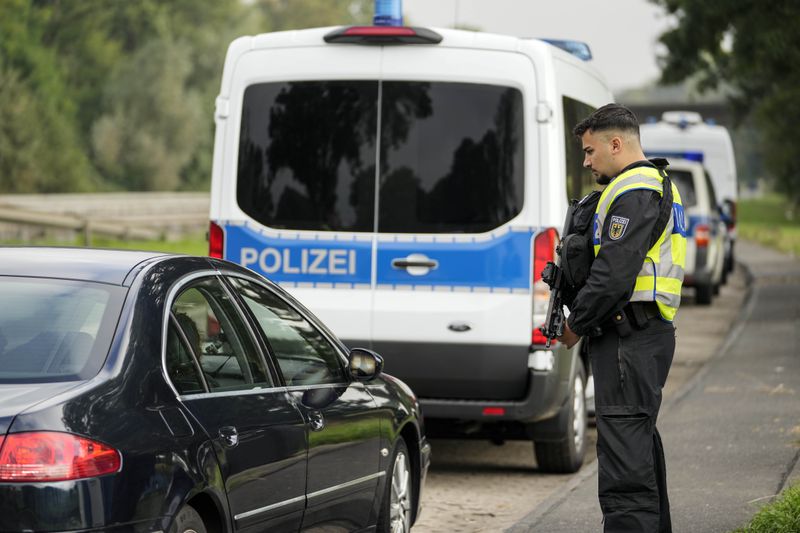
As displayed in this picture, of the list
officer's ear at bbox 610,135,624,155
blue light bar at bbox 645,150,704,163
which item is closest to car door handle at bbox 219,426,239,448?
officer's ear at bbox 610,135,624,155

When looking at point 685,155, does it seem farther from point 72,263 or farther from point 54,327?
point 54,327

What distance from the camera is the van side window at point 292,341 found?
5.14 metres

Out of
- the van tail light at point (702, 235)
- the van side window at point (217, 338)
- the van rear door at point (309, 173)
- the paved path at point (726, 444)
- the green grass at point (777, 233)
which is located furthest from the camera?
the green grass at point (777, 233)

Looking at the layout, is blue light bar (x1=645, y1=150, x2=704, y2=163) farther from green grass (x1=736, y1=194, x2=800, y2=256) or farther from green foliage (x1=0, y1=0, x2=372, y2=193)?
green foliage (x1=0, y1=0, x2=372, y2=193)

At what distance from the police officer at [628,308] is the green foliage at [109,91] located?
198 feet

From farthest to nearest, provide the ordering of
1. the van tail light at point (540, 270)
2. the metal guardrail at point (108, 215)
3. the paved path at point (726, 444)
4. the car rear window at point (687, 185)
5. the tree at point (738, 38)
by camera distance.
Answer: the metal guardrail at point (108, 215), the car rear window at point (687, 185), the tree at point (738, 38), the van tail light at point (540, 270), the paved path at point (726, 444)

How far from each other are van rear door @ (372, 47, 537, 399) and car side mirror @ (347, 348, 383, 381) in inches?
96.1

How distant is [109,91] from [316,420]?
7178 cm

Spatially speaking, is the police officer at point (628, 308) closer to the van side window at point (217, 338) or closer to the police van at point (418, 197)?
the van side window at point (217, 338)

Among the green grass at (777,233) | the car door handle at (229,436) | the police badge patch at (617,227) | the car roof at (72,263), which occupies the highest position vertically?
the police badge patch at (617,227)

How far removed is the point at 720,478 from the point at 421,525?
5.89 feet

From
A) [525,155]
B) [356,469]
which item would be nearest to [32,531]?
[356,469]

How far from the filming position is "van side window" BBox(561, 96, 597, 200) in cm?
840

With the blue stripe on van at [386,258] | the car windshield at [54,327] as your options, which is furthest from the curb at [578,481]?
the car windshield at [54,327]
